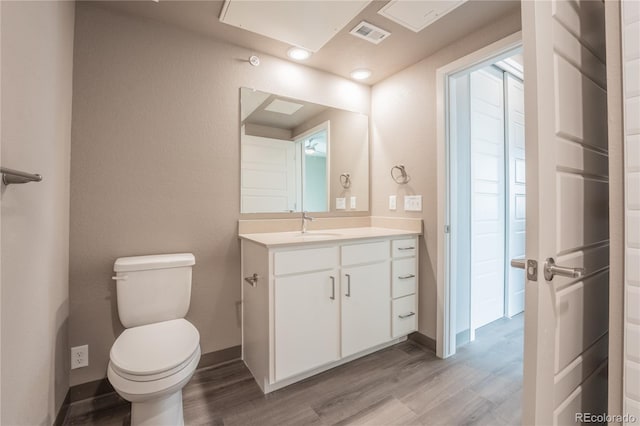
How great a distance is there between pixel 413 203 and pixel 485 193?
0.77 metres

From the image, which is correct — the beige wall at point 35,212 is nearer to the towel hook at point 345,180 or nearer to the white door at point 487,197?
the towel hook at point 345,180

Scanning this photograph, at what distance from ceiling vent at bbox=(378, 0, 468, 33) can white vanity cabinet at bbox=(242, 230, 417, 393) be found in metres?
1.44

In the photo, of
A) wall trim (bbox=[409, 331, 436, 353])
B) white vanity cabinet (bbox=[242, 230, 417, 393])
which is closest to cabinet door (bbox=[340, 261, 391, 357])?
white vanity cabinet (bbox=[242, 230, 417, 393])

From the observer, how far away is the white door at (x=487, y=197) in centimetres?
248

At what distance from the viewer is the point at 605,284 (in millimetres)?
1103

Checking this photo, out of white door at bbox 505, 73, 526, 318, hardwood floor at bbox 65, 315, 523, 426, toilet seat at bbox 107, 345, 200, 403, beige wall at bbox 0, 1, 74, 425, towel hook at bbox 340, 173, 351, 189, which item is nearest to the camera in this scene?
beige wall at bbox 0, 1, 74, 425

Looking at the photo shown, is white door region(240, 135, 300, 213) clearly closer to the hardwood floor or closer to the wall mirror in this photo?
the wall mirror

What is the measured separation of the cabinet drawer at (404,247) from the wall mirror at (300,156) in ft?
2.05

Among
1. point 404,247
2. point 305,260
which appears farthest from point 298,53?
point 404,247

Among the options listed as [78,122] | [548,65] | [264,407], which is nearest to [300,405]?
[264,407]

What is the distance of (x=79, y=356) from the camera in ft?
5.32

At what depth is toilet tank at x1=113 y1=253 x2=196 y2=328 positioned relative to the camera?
1569 millimetres

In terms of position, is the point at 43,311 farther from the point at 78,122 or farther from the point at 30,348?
the point at 78,122

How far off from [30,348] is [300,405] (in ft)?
4.10
